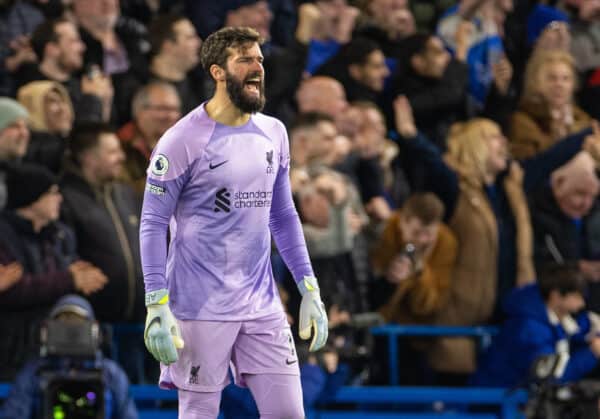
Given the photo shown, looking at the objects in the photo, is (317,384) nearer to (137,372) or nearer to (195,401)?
(137,372)

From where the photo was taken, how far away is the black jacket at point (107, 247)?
8.51 m

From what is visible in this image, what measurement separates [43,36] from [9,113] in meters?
1.12

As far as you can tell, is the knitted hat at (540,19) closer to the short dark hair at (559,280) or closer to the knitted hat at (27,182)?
the short dark hair at (559,280)

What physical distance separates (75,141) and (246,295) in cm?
333

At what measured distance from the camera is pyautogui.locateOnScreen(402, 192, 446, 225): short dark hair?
925cm

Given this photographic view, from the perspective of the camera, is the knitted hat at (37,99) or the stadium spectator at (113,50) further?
the stadium spectator at (113,50)

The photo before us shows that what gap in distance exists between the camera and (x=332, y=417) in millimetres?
8555

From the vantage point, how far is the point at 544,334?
910 centimetres

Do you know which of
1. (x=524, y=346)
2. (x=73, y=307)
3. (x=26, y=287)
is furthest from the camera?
(x=524, y=346)

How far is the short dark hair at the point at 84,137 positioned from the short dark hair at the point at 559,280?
2964mm

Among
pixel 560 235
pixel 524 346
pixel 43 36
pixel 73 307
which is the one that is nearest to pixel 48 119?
pixel 43 36

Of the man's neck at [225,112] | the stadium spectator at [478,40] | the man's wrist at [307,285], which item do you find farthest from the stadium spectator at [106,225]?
the stadium spectator at [478,40]

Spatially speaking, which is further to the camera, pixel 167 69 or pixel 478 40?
pixel 478 40

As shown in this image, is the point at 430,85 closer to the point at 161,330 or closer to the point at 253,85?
the point at 253,85
